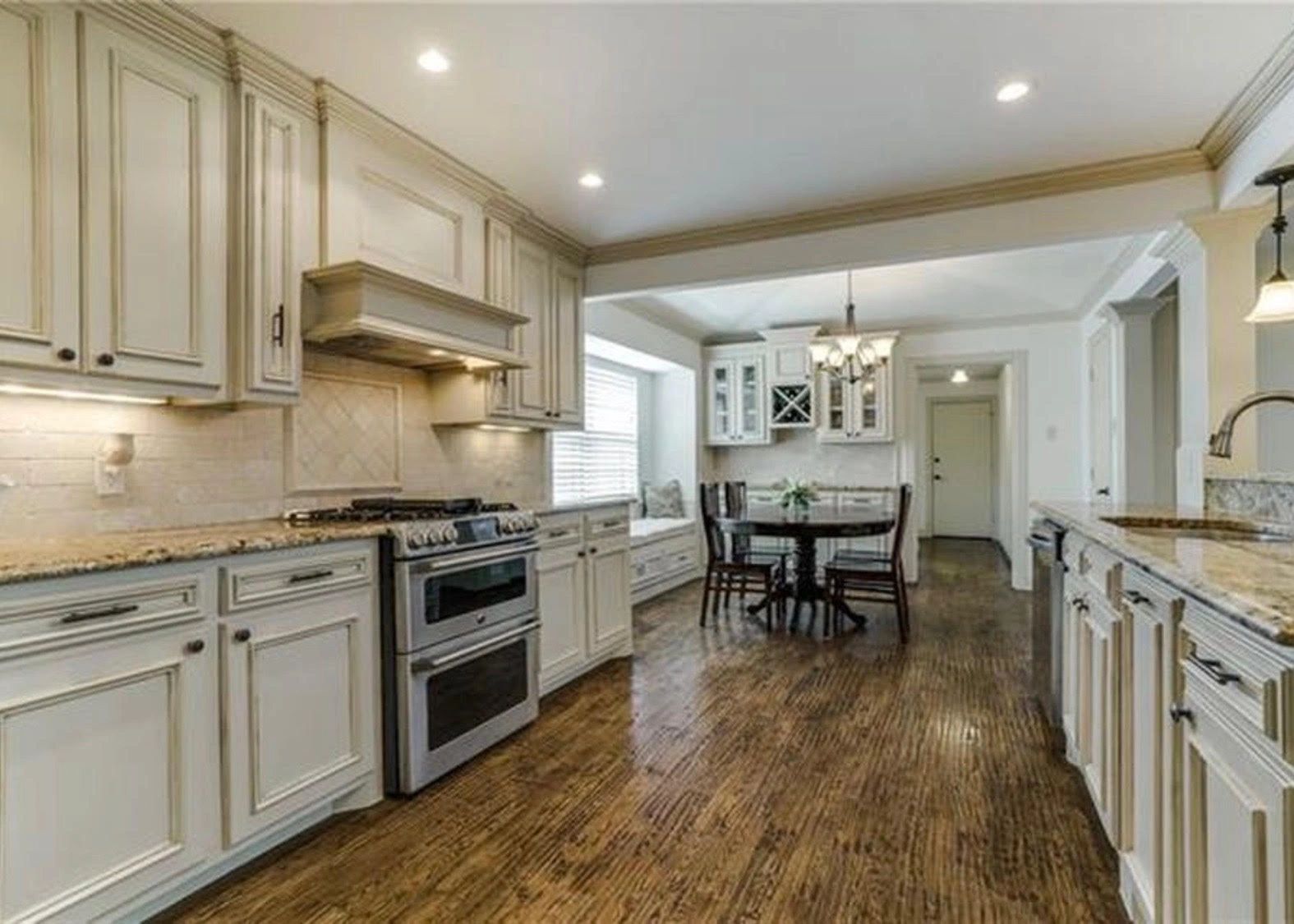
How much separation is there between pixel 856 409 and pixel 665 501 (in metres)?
2.01

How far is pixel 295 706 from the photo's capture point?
2.06 meters

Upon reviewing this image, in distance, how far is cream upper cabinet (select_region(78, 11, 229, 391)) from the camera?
190 cm

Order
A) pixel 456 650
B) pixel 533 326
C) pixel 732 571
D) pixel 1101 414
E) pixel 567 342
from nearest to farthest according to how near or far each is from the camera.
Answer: pixel 456 650 < pixel 533 326 < pixel 567 342 < pixel 732 571 < pixel 1101 414

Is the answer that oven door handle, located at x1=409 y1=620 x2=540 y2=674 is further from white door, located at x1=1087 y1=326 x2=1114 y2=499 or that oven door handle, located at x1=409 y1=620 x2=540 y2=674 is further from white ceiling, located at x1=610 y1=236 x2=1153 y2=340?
white door, located at x1=1087 y1=326 x2=1114 y2=499

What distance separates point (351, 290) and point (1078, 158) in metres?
3.13

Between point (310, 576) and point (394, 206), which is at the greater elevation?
point (394, 206)

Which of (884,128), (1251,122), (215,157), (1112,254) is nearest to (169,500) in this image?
(215,157)

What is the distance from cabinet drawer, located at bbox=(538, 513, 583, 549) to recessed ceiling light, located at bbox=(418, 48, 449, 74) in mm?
1870

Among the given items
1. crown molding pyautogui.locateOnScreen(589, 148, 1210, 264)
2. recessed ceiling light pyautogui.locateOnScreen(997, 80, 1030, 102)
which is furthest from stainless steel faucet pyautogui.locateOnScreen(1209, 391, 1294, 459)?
crown molding pyautogui.locateOnScreen(589, 148, 1210, 264)

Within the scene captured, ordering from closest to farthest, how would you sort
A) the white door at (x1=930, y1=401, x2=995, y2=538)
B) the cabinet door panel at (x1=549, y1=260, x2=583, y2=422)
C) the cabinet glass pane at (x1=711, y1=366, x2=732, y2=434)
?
1. the cabinet door panel at (x1=549, y1=260, x2=583, y2=422)
2. the cabinet glass pane at (x1=711, y1=366, x2=732, y2=434)
3. the white door at (x1=930, y1=401, x2=995, y2=538)

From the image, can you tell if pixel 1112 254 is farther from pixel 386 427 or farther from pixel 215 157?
pixel 215 157

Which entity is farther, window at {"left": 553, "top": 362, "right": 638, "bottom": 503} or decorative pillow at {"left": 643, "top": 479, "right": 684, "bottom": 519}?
decorative pillow at {"left": 643, "top": 479, "right": 684, "bottom": 519}

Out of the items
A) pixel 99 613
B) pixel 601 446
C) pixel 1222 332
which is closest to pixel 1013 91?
pixel 1222 332

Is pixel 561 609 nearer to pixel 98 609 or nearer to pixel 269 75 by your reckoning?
pixel 98 609
